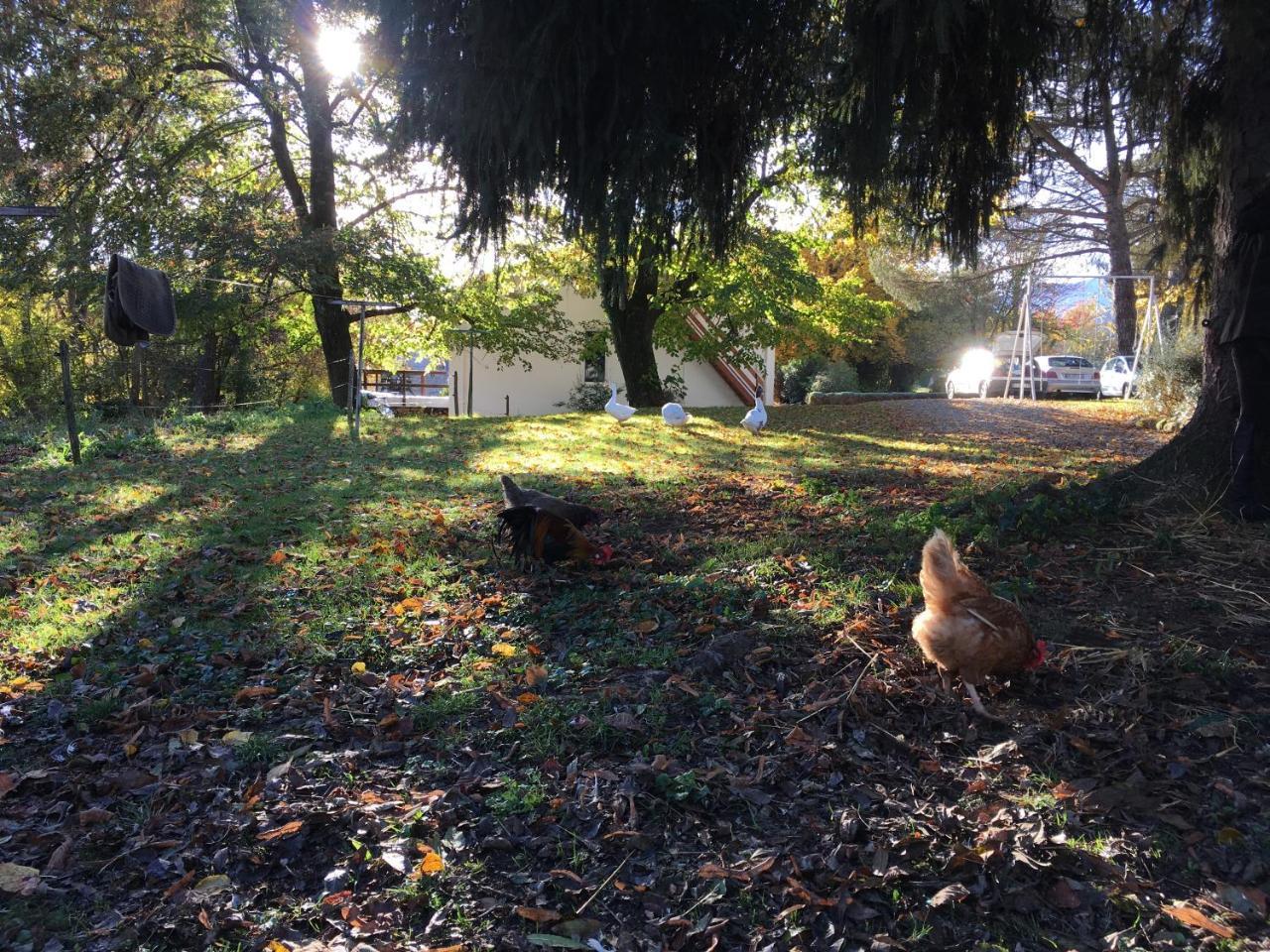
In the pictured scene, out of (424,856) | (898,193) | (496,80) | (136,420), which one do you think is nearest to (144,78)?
(136,420)

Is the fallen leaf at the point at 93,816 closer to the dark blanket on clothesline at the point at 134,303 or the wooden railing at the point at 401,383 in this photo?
the dark blanket on clothesline at the point at 134,303

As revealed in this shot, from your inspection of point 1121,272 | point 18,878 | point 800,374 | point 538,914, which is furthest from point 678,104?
point 800,374

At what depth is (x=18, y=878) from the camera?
8.75ft

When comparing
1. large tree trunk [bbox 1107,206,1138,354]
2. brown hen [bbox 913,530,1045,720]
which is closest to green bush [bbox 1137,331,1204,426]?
large tree trunk [bbox 1107,206,1138,354]

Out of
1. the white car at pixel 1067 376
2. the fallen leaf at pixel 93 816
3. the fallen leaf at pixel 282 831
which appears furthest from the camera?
the white car at pixel 1067 376

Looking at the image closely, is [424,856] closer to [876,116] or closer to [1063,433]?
[876,116]

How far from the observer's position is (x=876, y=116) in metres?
5.16

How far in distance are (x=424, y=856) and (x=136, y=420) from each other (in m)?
13.7

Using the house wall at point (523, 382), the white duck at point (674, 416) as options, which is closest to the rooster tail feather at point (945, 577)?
the white duck at point (674, 416)

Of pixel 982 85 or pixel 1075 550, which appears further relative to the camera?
pixel 982 85

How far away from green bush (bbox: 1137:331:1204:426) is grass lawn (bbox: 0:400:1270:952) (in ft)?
26.0

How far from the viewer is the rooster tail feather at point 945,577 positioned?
3607mm

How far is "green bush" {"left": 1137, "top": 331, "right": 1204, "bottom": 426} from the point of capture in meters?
12.0

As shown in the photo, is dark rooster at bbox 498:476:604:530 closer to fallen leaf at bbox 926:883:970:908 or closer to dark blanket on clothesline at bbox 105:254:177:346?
fallen leaf at bbox 926:883:970:908
